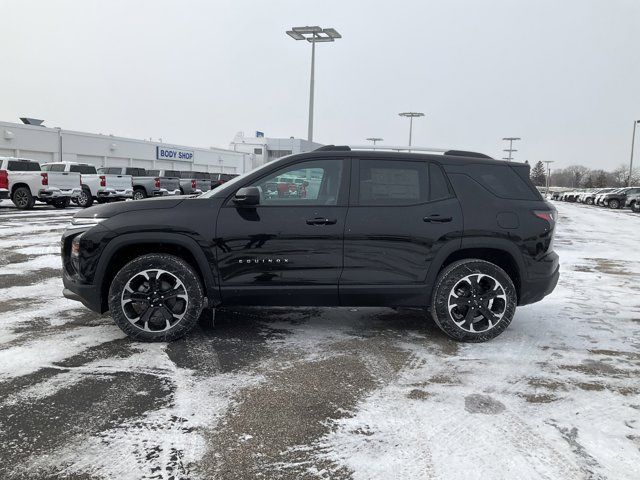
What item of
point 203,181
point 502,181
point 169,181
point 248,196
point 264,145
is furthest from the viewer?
point 264,145

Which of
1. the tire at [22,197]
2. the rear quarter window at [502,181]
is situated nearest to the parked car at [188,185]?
the tire at [22,197]

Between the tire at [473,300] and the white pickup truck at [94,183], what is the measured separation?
19.6 meters

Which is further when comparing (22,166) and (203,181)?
(203,181)

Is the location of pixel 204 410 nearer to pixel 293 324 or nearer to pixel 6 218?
pixel 293 324

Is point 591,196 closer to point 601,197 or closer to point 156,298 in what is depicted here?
point 601,197

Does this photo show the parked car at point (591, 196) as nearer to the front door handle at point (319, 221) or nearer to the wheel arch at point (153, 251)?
the front door handle at point (319, 221)

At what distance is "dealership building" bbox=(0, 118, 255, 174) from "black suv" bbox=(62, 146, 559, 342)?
30.1 m

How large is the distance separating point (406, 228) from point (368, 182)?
1.82 feet

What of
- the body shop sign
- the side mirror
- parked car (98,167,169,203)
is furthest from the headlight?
the body shop sign

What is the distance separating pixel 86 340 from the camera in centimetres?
443

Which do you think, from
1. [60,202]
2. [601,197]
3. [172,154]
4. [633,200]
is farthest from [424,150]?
[172,154]

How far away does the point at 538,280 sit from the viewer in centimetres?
464

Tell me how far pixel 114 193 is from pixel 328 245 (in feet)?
67.4

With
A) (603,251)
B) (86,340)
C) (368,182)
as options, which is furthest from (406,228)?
(603,251)
